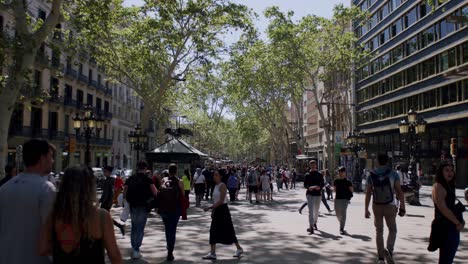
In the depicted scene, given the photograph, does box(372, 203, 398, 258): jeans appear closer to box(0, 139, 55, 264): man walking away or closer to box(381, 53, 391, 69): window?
box(0, 139, 55, 264): man walking away

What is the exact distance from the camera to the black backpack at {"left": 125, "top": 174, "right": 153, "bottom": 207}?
862 centimetres

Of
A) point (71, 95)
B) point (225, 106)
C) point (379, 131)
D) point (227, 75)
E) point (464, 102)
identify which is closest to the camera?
point (464, 102)

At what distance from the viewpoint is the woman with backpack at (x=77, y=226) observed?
3205mm

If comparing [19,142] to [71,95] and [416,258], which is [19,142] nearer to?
[71,95]

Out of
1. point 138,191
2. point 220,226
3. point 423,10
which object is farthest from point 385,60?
point 138,191

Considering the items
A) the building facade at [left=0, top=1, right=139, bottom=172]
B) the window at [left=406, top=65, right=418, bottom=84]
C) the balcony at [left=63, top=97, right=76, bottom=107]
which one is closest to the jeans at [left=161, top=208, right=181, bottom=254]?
the building facade at [left=0, top=1, right=139, bottom=172]

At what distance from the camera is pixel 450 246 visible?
6008mm

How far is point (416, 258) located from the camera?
829 centimetres

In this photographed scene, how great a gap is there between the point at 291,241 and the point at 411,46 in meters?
37.7

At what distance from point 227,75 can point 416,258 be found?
3499 cm

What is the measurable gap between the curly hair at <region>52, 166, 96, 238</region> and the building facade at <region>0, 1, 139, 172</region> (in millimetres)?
22058

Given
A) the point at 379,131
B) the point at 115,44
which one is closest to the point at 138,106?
the point at 379,131

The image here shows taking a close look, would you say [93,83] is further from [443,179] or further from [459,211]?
[459,211]

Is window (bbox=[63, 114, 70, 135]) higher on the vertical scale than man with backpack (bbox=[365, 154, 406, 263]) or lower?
higher
